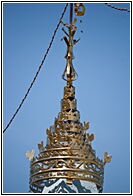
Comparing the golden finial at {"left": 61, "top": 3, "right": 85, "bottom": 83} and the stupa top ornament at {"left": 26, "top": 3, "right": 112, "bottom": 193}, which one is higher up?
the golden finial at {"left": 61, "top": 3, "right": 85, "bottom": 83}

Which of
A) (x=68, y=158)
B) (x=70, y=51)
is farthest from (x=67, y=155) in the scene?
(x=70, y=51)

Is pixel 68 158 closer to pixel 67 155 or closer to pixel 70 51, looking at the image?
pixel 67 155

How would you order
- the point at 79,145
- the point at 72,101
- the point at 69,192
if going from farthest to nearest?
Answer: 1. the point at 72,101
2. the point at 79,145
3. the point at 69,192

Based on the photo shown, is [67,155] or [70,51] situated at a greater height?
[70,51]

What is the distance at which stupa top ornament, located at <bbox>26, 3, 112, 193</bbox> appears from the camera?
14.3 ft

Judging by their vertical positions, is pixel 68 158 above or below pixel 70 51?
below

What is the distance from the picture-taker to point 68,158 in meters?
4.43

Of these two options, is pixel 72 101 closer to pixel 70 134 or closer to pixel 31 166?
pixel 70 134

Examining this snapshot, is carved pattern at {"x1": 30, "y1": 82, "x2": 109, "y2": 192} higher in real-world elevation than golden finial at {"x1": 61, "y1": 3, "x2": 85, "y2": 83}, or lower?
lower

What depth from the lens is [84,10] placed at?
481cm

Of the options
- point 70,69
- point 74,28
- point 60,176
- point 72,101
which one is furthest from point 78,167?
point 74,28

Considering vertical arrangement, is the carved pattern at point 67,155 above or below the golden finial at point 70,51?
below

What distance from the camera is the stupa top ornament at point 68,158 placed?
434 cm

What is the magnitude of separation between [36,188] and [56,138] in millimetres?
473
